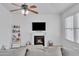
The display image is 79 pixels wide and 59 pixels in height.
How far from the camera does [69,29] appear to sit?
193 centimetres

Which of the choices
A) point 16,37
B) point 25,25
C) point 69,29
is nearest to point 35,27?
point 25,25

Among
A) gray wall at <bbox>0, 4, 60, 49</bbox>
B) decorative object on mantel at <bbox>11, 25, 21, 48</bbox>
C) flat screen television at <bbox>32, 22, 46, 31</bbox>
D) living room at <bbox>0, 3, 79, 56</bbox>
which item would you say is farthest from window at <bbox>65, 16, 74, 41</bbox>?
decorative object on mantel at <bbox>11, 25, 21, 48</bbox>

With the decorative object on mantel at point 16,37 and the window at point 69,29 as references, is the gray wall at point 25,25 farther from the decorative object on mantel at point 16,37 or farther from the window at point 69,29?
the window at point 69,29

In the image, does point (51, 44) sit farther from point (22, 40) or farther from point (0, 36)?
point (0, 36)

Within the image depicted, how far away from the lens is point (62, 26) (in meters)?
1.87

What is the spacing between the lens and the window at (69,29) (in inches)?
73.4

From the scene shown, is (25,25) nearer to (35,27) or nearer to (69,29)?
(35,27)

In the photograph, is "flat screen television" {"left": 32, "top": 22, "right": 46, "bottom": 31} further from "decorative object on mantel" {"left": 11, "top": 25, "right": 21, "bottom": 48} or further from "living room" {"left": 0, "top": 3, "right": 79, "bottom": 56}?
"decorative object on mantel" {"left": 11, "top": 25, "right": 21, "bottom": 48}

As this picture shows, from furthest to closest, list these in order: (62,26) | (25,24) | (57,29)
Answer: (25,24)
(57,29)
(62,26)

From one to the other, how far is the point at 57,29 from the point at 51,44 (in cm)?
24

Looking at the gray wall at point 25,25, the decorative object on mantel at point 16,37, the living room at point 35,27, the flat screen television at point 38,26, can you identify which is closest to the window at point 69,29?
the living room at point 35,27

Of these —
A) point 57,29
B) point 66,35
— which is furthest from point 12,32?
point 66,35

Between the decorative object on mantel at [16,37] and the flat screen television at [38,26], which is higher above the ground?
the flat screen television at [38,26]

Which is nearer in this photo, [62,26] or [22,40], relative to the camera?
[62,26]
